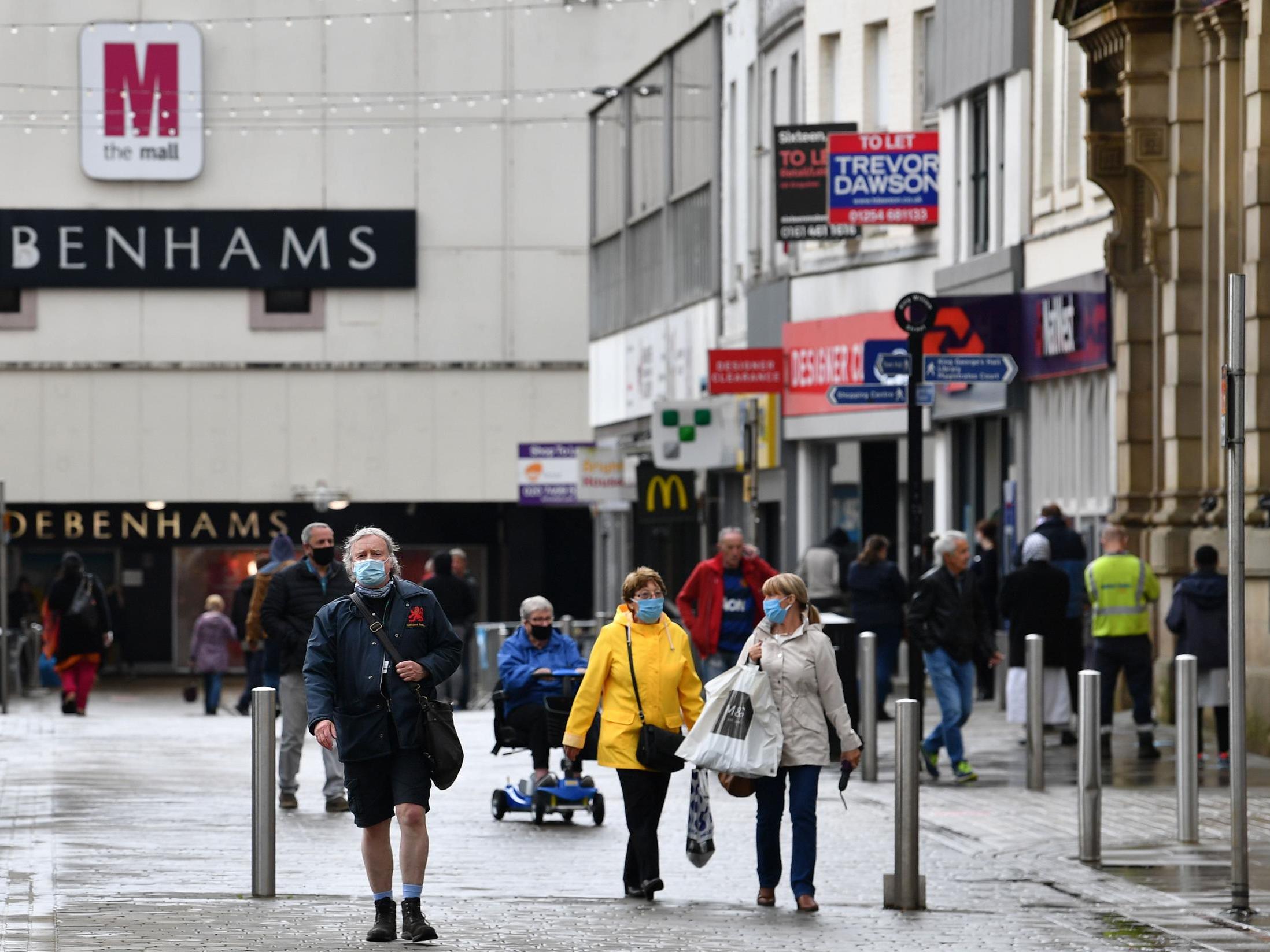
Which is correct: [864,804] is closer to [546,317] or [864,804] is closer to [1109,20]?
[1109,20]

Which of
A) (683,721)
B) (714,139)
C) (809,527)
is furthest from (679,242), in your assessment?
(683,721)

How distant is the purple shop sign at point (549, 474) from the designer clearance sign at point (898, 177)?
9349mm

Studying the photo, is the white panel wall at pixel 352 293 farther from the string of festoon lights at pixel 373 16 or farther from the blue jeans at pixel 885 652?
the blue jeans at pixel 885 652

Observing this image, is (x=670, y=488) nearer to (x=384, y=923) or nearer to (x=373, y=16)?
(x=384, y=923)

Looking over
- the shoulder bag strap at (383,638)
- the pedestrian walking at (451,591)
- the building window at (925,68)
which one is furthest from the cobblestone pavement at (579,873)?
the building window at (925,68)

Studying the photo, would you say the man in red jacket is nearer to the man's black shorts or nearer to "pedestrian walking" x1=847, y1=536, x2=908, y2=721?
"pedestrian walking" x1=847, y1=536, x2=908, y2=721

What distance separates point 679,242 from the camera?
37594mm

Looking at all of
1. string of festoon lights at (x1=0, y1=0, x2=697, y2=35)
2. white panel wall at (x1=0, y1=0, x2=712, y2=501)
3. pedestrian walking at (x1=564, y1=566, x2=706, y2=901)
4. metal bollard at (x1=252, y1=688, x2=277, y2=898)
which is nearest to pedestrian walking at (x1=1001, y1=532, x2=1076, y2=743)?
pedestrian walking at (x1=564, y1=566, x2=706, y2=901)

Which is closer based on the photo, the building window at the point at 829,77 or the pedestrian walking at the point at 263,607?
the pedestrian walking at the point at 263,607

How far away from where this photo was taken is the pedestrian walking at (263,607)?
16.2 metres

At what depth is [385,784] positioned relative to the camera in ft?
33.7

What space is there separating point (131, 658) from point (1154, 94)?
34.0m

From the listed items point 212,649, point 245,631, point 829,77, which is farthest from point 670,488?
point 245,631

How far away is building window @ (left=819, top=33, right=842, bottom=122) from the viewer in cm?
3114
